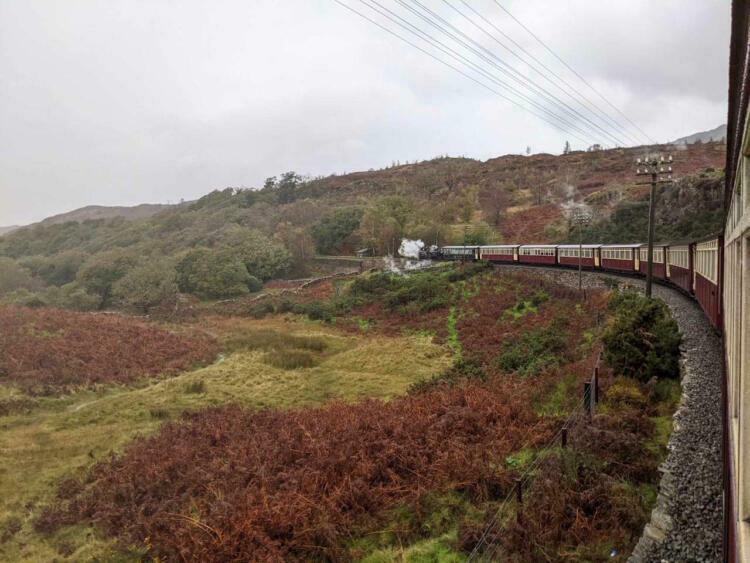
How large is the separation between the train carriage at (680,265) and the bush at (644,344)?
689 centimetres

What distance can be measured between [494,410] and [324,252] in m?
61.4

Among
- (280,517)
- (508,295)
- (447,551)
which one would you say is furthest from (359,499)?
(508,295)

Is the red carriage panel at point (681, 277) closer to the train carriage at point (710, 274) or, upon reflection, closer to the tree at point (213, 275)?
the train carriage at point (710, 274)

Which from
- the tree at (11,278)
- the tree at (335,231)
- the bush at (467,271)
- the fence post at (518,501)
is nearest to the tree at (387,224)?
the tree at (335,231)

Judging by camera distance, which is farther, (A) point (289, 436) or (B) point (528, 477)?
(A) point (289, 436)

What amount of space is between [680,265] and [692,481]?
16652 millimetres

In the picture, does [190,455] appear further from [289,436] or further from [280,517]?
[280,517]

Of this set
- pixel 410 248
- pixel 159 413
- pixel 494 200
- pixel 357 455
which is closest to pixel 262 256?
pixel 410 248

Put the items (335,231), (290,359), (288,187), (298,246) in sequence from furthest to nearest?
(288,187) → (335,231) → (298,246) → (290,359)

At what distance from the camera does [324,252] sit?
71.2 m

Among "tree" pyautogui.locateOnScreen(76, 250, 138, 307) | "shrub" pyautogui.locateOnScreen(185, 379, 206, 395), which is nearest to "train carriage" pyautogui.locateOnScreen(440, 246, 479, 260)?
"shrub" pyautogui.locateOnScreen(185, 379, 206, 395)

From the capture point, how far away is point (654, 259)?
2452 cm

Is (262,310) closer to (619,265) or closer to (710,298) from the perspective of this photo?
(619,265)

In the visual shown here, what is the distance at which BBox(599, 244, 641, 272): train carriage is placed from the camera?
25.4 metres
